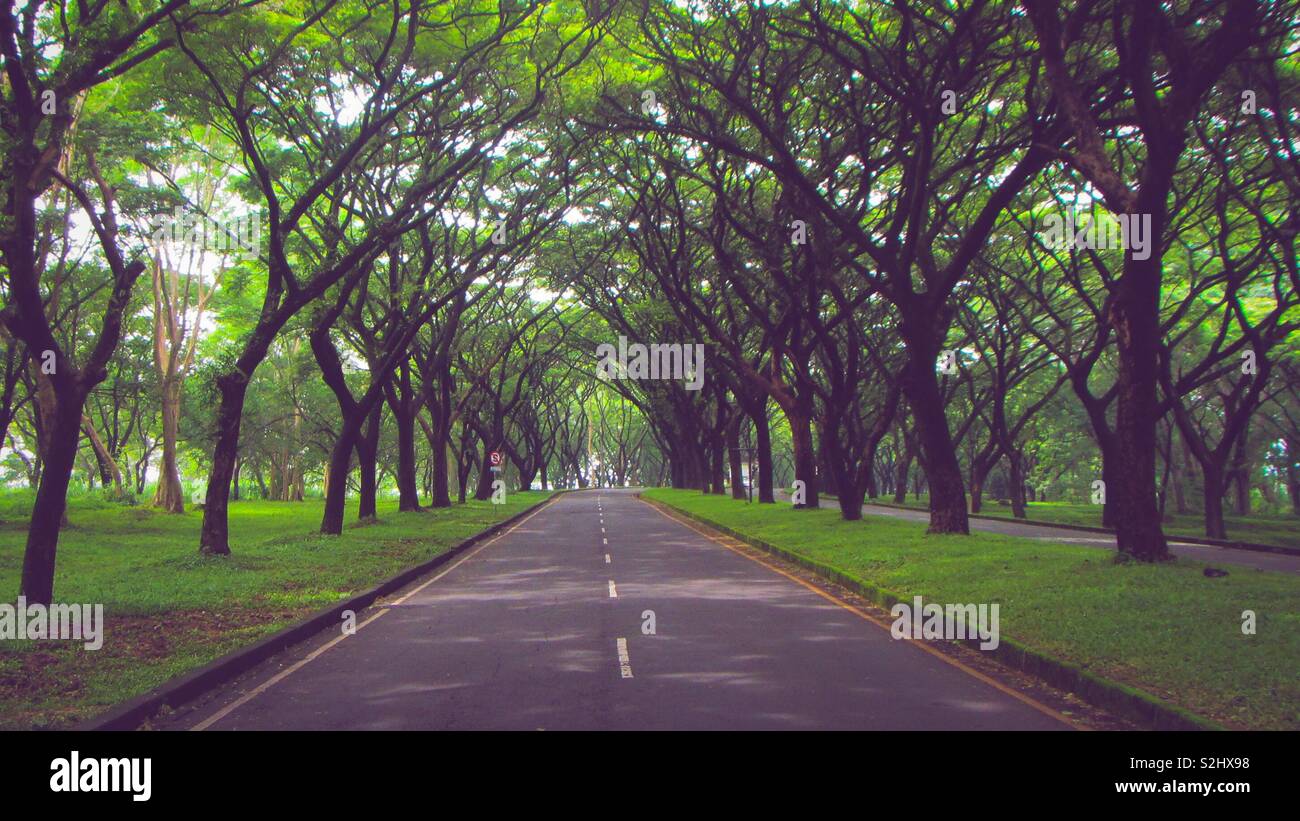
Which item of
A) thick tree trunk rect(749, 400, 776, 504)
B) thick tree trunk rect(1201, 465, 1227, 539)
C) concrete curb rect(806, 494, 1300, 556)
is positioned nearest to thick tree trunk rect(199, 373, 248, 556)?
concrete curb rect(806, 494, 1300, 556)

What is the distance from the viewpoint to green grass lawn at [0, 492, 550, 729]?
7.18 meters

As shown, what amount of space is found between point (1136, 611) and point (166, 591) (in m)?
11.3

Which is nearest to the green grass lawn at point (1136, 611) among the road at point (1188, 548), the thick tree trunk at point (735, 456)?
the road at point (1188, 548)

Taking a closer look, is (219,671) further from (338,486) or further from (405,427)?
(405,427)

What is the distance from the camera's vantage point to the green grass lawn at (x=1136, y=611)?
21.4ft

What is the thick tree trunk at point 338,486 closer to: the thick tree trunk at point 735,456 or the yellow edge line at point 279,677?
the yellow edge line at point 279,677

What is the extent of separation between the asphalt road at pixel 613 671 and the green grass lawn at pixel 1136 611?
1037 mm

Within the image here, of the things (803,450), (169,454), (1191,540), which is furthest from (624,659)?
(169,454)

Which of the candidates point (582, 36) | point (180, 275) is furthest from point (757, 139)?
point (180, 275)

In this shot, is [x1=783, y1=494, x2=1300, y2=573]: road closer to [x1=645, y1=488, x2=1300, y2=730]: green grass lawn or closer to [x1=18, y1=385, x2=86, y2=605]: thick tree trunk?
[x1=645, y1=488, x2=1300, y2=730]: green grass lawn

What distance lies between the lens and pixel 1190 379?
2370 cm

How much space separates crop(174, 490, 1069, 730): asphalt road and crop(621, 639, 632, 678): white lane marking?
23 mm
